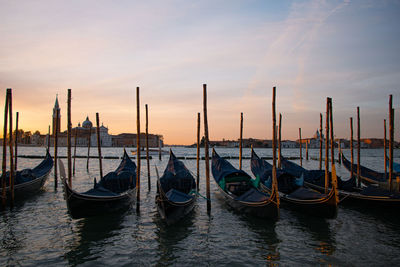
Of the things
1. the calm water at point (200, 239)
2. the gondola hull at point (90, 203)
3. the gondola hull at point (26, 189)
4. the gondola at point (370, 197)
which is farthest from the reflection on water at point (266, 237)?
the gondola hull at point (26, 189)

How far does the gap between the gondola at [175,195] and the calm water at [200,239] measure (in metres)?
0.37

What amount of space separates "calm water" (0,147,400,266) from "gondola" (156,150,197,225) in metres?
0.37

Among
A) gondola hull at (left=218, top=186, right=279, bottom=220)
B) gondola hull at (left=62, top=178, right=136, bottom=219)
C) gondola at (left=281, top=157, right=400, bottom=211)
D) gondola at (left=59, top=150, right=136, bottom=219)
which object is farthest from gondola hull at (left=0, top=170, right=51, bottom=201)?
gondola at (left=281, top=157, right=400, bottom=211)

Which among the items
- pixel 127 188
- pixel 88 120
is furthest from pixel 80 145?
pixel 127 188

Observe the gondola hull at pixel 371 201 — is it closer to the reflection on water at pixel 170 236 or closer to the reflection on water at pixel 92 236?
the reflection on water at pixel 170 236

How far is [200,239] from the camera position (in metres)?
7.12

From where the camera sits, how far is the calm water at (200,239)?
5918mm

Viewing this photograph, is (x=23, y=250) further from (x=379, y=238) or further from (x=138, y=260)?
(x=379, y=238)

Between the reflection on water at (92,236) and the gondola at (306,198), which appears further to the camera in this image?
the gondola at (306,198)

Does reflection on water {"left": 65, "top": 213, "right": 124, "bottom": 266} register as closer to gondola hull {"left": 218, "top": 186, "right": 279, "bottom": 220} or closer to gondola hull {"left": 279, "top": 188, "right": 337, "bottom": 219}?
gondola hull {"left": 218, "top": 186, "right": 279, "bottom": 220}

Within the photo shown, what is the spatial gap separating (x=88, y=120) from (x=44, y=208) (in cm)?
13733

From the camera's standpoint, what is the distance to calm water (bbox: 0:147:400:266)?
233 inches

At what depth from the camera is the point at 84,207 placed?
7621 mm

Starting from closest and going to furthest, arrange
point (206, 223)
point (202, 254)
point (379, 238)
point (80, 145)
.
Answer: point (202, 254) < point (379, 238) < point (206, 223) < point (80, 145)
